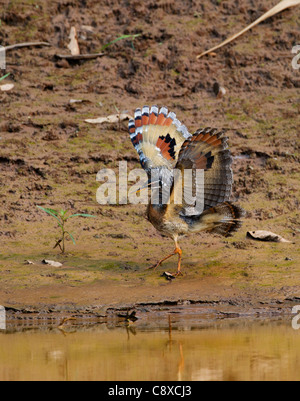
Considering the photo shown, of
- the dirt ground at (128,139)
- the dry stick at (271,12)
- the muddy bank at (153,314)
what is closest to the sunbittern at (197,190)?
the dirt ground at (128,139)

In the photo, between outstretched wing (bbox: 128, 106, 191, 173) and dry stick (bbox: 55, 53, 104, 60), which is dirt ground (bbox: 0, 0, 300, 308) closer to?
dry stick (bbox: 55, 53, 104, 60)

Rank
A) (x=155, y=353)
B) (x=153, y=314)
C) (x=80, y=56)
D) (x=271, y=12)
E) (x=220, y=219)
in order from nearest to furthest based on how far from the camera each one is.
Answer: (x=155, y=353), (x=153, y=314), (x=220, y=219), (x=80, y=56), (x=271, y=12)

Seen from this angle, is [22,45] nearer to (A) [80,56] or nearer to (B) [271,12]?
(A) [80,56]

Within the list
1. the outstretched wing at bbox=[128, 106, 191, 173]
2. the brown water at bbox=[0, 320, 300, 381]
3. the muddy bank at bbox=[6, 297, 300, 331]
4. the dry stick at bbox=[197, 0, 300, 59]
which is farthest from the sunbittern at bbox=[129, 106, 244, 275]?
the dry stick at bbox=[197, 0, 300, 59]

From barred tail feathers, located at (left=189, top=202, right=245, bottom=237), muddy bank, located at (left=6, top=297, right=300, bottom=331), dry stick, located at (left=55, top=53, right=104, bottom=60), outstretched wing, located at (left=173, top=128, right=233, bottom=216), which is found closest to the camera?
muddy bank, located at (left=6, top=297, right=300, bottom=331)

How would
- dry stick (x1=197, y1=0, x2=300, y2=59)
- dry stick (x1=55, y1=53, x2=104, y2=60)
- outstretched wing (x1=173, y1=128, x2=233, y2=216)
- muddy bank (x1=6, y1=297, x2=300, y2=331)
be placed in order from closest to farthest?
muddy bank (x1=6, y1=297, x2=300, y2=331) → outstretched wing (x1=173, y1=128, x2=233, y2=216) → dry stick (x1=55, y1=53, x2=104, y2=60) → dry stick (x1=197, y1=0, x2=300, y2=59)

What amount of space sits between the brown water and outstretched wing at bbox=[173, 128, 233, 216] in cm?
151

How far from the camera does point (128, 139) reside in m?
9.27

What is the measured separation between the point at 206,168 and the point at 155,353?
2.41 meters

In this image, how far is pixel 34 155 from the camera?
28.9 feet

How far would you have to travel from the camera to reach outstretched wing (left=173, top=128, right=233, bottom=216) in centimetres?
638

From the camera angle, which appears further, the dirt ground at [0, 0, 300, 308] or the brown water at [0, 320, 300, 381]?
the dirt ground at [0, 0, 300, 308]

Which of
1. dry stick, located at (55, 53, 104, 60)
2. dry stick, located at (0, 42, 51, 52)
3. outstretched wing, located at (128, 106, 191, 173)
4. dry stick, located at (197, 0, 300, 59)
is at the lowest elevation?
outstretched wing, located at (128, 106, 191, 173)

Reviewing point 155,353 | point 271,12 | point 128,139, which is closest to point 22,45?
point 128,139
